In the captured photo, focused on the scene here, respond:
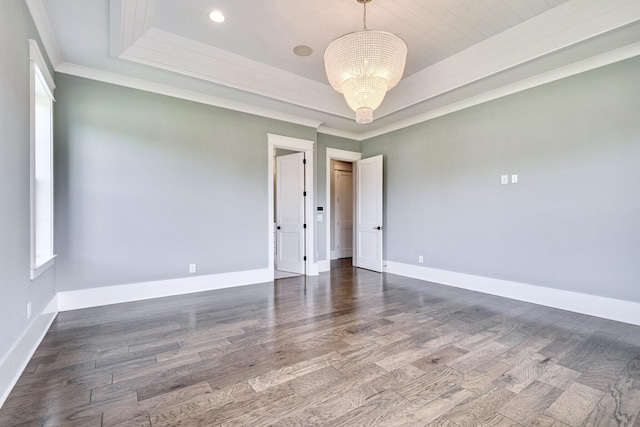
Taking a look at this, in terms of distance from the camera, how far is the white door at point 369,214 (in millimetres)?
5883

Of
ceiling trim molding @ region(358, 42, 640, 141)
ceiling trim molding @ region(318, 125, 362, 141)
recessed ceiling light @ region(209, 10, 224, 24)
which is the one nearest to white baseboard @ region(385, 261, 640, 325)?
ceiling trim molding @ region(358, 42, 640, 141)

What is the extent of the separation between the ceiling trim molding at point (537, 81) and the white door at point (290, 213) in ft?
7.25

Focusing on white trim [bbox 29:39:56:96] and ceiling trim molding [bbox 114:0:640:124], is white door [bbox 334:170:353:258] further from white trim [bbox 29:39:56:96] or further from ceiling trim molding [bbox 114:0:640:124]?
white trim [bbox 29:39:56:96]

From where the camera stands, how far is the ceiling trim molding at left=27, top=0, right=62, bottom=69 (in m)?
2.51

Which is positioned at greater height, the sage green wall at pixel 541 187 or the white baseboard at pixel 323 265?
the sage green wall at pixel 541 187

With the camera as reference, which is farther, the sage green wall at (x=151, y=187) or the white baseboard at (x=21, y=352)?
the sage green wall at (x=151, y=187)

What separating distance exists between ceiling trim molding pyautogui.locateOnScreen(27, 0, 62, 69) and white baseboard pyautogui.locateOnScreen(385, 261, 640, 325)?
18.9ft

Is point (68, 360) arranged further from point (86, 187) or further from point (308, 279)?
point (308, 279)

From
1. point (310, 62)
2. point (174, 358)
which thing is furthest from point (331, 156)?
point (174, 358)

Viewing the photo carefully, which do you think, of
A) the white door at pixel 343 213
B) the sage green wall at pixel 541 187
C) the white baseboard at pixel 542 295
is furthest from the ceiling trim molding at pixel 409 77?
the white door at pixel 343 213

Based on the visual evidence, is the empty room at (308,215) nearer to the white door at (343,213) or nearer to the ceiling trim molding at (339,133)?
the ceiling trim molding at (339,133)

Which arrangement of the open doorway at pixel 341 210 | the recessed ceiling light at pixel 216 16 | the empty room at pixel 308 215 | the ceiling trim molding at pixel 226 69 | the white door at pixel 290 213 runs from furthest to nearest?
the open doorway at pixel 341 210
the white door at pixel 290 213
the ceiling trim molding at pixel 226 69
the recessed ceiling light at pixel 216 16
the empty room at pixel 308 215

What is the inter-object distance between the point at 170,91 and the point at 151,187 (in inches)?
54.3

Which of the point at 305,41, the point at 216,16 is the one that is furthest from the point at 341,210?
the point at 216,16
